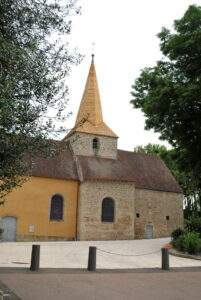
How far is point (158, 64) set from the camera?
24438 millimetres

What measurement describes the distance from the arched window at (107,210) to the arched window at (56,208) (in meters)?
3.95

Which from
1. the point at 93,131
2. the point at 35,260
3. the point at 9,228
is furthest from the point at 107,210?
the point at 35,260

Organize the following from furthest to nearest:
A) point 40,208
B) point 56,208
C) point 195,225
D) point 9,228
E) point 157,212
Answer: point 157,212
point 56,208
point 40,208
point 9,228
point 195,225

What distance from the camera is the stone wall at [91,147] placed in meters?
37.4

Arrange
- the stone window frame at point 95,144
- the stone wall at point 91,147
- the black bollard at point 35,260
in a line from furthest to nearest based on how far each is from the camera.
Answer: the stone window frame at point 95,144, the stone wall at point 91,147, the black bollard at point 35,260

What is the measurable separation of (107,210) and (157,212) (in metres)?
5.67

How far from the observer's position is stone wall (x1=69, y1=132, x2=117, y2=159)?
37.4m

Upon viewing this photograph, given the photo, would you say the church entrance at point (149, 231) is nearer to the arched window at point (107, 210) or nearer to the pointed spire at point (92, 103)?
the arched window at point (107, 210)

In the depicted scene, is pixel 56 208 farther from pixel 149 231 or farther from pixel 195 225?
pixel 195 225

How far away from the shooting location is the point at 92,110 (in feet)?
131

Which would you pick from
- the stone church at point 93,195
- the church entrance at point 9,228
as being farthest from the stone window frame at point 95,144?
the church entrance at point 9,228

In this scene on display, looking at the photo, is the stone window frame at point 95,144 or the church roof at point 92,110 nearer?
the stone window frame at point 95,144

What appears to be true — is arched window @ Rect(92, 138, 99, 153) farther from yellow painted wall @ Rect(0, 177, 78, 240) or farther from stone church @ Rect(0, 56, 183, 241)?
yellow painted wall @ Rect(0, 177, 78, 240)

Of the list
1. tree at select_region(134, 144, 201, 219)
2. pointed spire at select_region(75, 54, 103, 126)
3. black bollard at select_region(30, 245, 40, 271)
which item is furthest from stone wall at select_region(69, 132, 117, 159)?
black bollard at select_region(30, 245, 40, 271)
